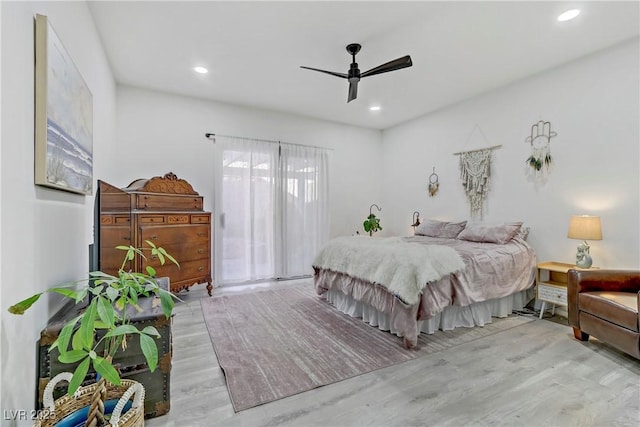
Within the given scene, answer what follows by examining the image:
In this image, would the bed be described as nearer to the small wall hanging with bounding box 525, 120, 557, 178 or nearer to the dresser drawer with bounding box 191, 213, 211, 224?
the small wall hanging with bounding box 525, 120, 557, 178

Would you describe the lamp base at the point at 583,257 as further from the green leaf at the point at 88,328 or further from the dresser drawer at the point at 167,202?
the dresser drawer at the point at 167,202

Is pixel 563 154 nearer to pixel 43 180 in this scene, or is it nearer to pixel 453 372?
pixel 453 372

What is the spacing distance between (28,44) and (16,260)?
Answer: 3.19ft

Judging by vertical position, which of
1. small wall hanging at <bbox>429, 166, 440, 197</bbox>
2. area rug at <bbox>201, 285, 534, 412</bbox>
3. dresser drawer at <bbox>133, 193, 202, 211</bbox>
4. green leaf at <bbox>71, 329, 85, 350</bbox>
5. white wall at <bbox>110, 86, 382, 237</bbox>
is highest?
white wall at <bbox>110, 86, 382, 237</bbox>

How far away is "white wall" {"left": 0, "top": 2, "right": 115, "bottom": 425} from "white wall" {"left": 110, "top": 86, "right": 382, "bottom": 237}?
7.65 ft

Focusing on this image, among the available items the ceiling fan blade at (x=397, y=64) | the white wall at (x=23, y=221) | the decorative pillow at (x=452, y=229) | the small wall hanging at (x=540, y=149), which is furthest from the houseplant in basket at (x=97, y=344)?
the small wall hanging at (x=540, y=149)

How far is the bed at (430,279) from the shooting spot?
8.09ft

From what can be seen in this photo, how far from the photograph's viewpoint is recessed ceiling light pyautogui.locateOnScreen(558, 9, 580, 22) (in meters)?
2.43

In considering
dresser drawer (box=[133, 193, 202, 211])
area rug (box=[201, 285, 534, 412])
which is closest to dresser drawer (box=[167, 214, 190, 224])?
dresser drawer (box=[133, 193, 202, 211])

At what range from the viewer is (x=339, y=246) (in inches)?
135

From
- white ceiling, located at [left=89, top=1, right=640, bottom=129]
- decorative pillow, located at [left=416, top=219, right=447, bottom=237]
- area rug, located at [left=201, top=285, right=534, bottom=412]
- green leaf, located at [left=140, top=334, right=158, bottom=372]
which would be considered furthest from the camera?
decorative pillow, located at [left=416, top=219, right=447, bottom=237]

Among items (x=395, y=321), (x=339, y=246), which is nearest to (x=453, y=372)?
(x=395, y=321)

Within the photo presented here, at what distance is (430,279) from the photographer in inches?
95.9

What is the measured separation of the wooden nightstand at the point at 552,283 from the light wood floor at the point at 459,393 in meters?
0.58
